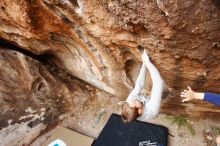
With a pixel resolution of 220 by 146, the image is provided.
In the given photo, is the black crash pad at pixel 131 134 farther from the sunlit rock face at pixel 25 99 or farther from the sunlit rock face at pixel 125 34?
the sunlit rock face at pixel 25 99

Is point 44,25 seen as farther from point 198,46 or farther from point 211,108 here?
point 211,108

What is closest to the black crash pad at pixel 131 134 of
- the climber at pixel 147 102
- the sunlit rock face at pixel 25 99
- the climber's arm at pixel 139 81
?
Result: the sunlit rock face at pixel 25 99

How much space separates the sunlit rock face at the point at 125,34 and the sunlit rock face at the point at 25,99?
0.34m

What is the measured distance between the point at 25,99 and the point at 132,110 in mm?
1916

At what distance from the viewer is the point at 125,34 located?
8.48 feet

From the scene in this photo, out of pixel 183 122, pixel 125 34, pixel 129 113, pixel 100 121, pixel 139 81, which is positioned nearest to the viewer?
pixel 129 113

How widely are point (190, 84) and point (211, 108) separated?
653mm

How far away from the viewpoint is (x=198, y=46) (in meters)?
2.33

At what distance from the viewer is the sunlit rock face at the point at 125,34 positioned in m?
2.15

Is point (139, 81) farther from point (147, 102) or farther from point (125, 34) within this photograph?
point (125, 34)

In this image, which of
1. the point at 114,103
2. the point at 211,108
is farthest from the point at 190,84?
the point at 114,103

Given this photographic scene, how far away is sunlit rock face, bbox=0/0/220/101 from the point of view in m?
2.15

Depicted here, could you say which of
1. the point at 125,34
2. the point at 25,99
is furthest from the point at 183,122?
the point at 25,99

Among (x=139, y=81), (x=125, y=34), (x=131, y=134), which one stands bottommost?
(x=131, y=134)
